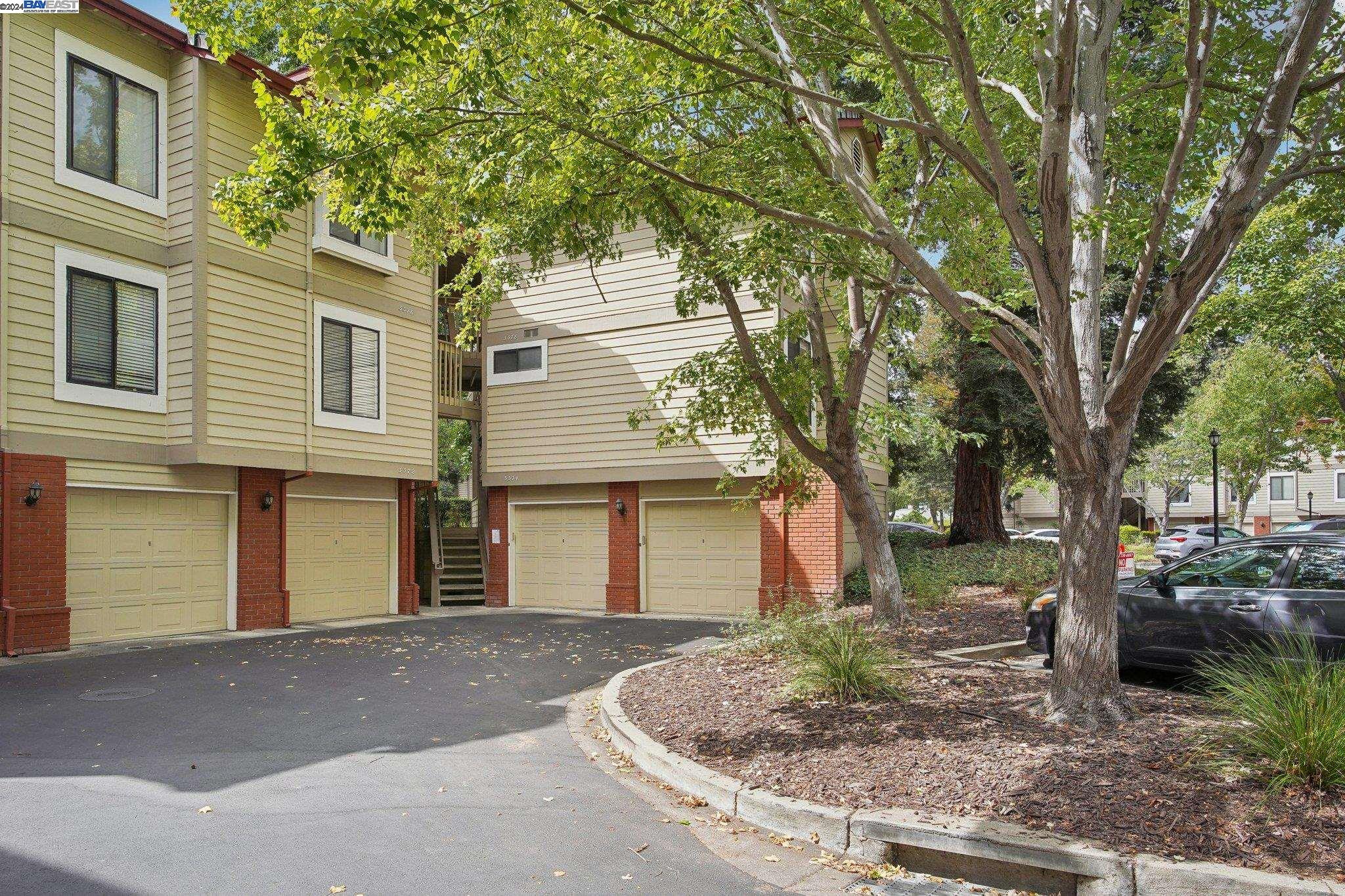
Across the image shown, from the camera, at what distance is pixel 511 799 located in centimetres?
605

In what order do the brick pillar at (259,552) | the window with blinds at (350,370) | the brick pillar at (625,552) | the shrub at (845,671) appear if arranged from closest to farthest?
the shrub at (845,671), the brick pillar at (259,552), the window with blinds at (350,370), the brick pillar at (625,552)

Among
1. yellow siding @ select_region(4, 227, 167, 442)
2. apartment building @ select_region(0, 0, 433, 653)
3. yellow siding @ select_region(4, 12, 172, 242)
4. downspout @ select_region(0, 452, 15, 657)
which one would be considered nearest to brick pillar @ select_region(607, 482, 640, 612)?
apartment building @ select_region(0, 0, 433, 653)

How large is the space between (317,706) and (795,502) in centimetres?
685

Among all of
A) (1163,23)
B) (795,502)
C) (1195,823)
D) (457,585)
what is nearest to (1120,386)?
(1195,823)

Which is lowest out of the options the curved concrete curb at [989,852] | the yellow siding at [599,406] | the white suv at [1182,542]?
the white suv at [1182,542]

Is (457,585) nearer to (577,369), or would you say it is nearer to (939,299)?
(577,369)

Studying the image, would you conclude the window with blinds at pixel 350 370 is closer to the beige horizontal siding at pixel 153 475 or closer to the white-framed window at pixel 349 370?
the white-framed window at pixel 349 370

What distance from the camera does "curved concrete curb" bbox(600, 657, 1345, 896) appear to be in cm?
440

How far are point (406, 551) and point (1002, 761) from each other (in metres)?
14.5

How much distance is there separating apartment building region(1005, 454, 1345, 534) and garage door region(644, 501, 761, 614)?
33667mm

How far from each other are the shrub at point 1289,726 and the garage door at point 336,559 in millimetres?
14183

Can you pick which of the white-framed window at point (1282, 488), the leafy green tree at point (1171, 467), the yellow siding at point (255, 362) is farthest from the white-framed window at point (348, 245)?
the white-framed window at point (1282, 488)

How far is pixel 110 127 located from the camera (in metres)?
13.4

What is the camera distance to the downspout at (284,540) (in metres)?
15.4
